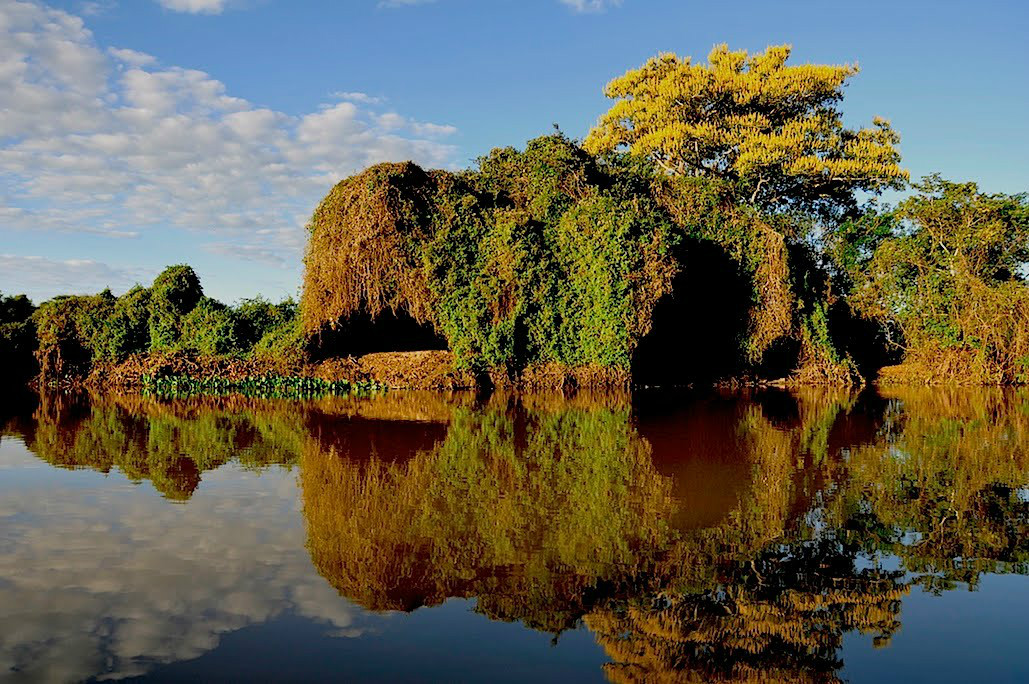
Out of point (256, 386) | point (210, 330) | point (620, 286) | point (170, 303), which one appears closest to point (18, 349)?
point (170, 303)

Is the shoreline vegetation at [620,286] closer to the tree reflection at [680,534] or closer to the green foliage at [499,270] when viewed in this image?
the green foliage at [499,270]

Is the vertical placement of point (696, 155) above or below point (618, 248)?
above

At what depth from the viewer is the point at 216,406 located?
15250 millimetres

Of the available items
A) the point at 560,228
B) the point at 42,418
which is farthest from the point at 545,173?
the point at 42,418

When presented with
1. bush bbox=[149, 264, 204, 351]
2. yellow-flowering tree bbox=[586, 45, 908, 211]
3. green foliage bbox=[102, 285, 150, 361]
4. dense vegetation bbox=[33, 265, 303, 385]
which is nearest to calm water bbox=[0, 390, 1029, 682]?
dense vegetation bbox=[33, 265, 303, 385]

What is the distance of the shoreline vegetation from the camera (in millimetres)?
19594

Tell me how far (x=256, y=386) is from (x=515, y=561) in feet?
52.7

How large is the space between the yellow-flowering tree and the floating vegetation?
15530 mm

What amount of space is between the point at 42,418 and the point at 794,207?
1061 inches

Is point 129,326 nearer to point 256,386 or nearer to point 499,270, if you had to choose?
point 256,386

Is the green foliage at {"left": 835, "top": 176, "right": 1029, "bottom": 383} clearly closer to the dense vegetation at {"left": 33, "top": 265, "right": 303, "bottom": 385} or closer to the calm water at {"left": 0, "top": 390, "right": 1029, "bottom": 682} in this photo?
the calm water at {"left": 0, "top": 390, "right": 1029, "bottom": 682}

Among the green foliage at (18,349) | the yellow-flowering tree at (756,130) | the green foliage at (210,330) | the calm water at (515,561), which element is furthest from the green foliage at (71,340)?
the yellow-flowering tree at (756,130)

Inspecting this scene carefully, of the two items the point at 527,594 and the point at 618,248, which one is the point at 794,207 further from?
the point at 527,594

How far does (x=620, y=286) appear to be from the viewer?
18.9 m
